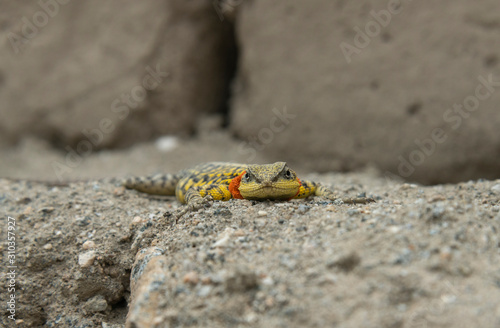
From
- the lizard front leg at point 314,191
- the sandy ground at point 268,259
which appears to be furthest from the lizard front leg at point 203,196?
the lizard front leg at point 314,191

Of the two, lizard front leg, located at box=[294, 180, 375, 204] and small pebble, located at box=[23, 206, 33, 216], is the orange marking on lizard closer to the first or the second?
lizard front leg, located at box=[294, 180, 375, 204]

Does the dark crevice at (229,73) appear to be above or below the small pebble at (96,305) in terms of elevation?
above

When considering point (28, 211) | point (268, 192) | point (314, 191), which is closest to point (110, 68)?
point (28, 211)

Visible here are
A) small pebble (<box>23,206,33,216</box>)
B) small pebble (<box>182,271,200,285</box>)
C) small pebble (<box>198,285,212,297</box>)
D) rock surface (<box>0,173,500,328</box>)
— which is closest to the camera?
rock surface (<box>0,173,500,328</box>)

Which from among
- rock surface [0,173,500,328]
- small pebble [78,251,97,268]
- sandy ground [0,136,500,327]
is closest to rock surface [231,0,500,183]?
sandy ground [0,136,500,327]

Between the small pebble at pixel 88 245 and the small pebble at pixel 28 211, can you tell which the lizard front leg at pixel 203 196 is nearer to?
the small pebble at pixel 88 245
